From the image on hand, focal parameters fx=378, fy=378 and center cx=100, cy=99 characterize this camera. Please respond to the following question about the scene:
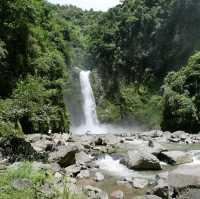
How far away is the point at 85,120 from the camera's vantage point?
152ft

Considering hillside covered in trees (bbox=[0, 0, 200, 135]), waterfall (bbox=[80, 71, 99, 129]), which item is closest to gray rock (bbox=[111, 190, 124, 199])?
hillside covered in trees (bbox=[0, 0, 200, 135])

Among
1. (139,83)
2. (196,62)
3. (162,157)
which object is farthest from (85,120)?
(162,157)

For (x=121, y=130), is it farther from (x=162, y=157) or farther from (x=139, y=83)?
(x=162, y=157)

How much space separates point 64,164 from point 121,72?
35735 millimetres

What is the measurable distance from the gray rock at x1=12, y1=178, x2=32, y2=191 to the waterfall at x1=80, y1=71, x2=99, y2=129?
37.0 meters

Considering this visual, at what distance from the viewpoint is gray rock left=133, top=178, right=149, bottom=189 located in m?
13.0

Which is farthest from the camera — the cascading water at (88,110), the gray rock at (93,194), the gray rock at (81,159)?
the cascading water at (88,110)

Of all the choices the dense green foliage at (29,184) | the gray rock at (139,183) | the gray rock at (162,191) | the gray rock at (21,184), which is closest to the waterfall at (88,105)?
the gray rock at (139,183)

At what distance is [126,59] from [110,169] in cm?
3487

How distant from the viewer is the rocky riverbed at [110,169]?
1016 cm

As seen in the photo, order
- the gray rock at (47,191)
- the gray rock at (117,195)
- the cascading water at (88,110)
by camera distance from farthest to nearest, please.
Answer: the cascading water at (88,110), the gray rock at (117,195), the gray rock at (47,191)

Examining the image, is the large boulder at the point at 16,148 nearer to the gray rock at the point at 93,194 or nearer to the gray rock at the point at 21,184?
the gray rock at the point at 93,194

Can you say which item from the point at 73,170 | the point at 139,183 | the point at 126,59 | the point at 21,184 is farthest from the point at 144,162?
the point at 126,59

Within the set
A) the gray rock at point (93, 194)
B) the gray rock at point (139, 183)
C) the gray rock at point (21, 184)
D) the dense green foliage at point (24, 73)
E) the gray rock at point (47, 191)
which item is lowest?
the gray rock at point (139, 183)
